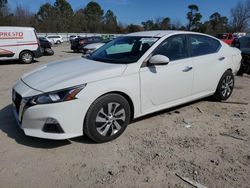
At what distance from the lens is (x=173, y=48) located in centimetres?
440

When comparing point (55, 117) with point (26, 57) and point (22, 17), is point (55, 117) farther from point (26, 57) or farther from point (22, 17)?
point (22, 17)

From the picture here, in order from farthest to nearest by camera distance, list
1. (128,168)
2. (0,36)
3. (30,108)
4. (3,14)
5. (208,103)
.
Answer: (3,14)
(0,36)
(208,103)
(30,108)
(128,168)

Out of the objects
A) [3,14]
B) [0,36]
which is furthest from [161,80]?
[3,14]

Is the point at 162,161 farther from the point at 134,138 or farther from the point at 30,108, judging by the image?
the point at 30,108

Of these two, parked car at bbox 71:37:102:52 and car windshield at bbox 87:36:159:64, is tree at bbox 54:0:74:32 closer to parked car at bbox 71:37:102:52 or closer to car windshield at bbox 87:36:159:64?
parked car at bbox 71:37:102:52

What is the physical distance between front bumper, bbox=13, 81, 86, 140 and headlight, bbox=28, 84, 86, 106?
5 cm

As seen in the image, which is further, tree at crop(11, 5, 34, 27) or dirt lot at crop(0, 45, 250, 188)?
tree at crop(11, 5, 34, 27)

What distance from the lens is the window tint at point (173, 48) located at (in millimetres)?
4199

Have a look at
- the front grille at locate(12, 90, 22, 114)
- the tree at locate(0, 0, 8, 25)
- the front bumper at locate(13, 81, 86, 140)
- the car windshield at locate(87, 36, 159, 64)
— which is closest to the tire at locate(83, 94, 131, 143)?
the front bumper at locate(13, 81, 86, 140)

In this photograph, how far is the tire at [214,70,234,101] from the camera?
17.5 ft

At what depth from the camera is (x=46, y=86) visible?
11.1ft

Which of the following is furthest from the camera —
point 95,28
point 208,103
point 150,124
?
point 95,28

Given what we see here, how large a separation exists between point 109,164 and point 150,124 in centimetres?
139

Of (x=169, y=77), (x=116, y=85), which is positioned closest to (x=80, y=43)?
(x=169, y=77)
